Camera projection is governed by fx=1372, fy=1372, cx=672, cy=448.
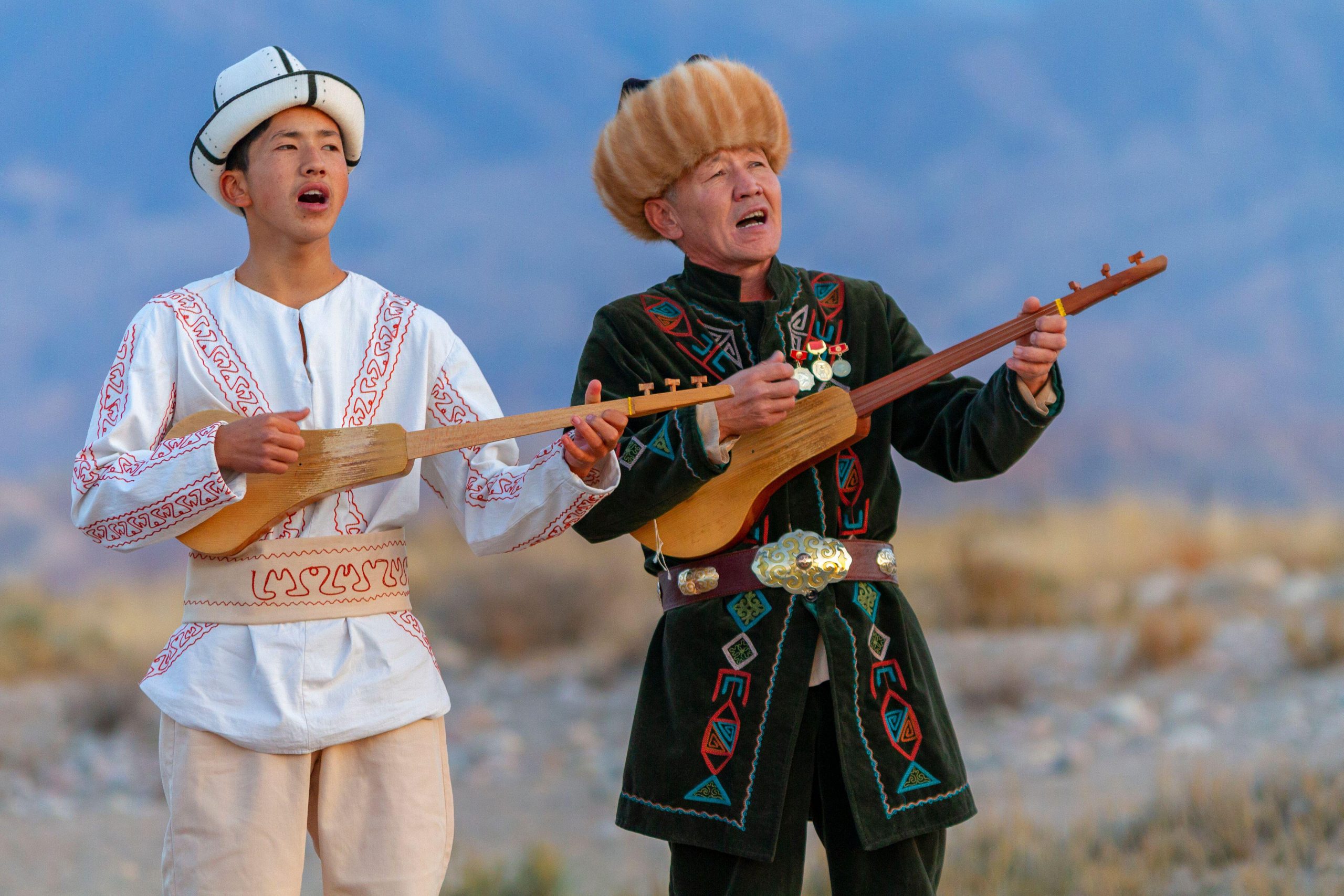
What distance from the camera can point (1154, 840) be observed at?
4.94m

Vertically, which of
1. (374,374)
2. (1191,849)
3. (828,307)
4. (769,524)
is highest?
(828,307)

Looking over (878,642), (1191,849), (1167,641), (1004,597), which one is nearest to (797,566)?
(878,642)

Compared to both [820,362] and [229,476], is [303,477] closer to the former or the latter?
[229,476]

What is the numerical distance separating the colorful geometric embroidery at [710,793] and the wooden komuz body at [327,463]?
30.5 inches

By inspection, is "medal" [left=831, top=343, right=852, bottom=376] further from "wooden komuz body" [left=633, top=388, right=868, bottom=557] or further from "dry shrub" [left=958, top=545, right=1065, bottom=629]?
"dry shrub" [left=958, top=545, right=1065, bottom=629]

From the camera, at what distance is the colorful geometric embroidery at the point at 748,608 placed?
2.80 meters

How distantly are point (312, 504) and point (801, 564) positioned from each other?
97 centimetres

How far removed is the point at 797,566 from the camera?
110 inches

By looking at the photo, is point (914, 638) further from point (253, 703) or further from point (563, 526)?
point (253, 703)

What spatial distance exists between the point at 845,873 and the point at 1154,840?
8.68 feet

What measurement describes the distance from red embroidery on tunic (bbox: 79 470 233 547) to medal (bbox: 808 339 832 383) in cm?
123

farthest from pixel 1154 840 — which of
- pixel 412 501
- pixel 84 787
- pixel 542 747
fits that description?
pixel 84 787

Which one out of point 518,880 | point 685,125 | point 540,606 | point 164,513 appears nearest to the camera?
point 164,513

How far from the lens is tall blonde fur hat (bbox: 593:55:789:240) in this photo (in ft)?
9.86
